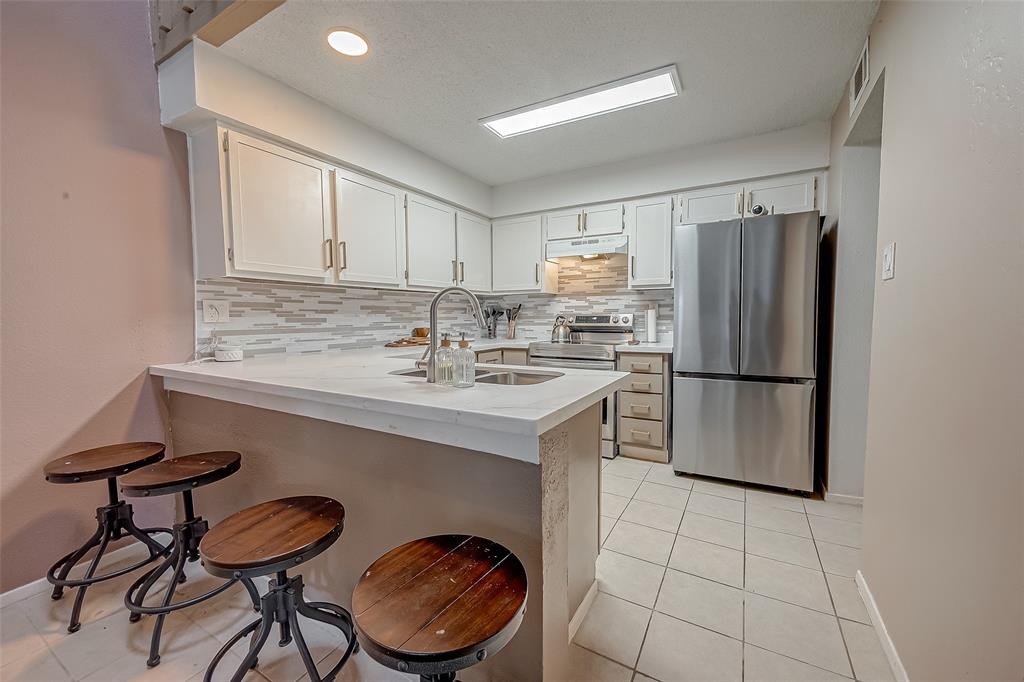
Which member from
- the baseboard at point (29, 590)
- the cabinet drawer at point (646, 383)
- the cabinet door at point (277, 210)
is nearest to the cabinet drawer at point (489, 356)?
the cabinet drawer at point (646, 383)

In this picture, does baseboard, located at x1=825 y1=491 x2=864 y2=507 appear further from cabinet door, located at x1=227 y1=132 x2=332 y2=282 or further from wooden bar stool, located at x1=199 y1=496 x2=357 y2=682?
cabinet door, located at x1=227 y1=132 x2=332 y2=282

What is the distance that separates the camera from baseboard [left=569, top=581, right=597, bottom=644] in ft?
4.67

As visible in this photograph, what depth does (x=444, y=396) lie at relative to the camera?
1.17m

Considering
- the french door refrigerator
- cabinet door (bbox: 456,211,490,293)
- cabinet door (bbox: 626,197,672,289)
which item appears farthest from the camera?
cabinet door (bbox: 456,211,490,293)

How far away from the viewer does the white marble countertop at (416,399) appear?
97 centimetres

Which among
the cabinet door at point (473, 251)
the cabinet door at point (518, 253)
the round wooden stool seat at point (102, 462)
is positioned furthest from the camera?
the cabinet door at point (518, 253)

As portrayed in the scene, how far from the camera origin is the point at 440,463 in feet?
3.94

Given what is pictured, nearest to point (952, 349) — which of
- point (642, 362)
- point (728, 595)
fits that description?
point (728, 595)

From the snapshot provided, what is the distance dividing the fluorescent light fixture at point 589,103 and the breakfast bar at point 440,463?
1.73 meters

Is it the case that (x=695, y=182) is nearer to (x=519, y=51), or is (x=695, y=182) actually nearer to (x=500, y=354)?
(x=519, y=51)

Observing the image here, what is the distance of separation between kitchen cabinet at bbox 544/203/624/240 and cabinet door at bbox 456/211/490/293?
66 cm

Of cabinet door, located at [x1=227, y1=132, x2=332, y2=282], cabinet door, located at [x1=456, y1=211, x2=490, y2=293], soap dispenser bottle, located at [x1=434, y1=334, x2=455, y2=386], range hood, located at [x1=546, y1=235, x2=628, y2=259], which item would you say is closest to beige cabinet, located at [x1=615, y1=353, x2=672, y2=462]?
range hood, located at [x1=546, y1=235, x2=628, y2=259]

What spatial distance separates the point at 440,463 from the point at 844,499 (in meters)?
2.60

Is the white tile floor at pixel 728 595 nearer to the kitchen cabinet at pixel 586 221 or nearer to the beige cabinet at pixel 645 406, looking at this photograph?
the beige cabinet at pixel 645 406
